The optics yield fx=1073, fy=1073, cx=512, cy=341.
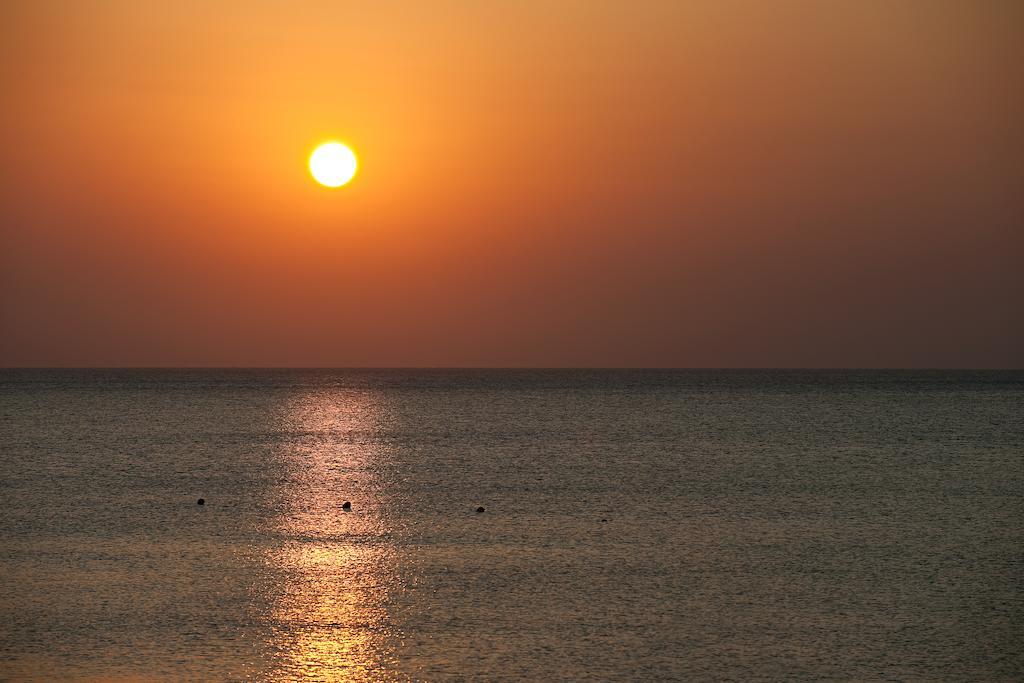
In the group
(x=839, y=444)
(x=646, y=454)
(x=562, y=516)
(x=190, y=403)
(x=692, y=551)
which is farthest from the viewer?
(x=190, y=403)

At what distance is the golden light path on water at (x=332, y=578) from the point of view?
13039 mm

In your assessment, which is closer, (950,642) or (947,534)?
(950,642)

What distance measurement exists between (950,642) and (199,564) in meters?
12.4

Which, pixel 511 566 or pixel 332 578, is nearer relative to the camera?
pixel 332 578

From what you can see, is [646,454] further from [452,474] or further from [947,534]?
[947,534]

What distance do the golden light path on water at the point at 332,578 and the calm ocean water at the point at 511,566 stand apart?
2.5 inches

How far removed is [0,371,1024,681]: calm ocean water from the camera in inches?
527

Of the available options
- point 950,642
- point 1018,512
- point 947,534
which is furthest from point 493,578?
point 1018,512

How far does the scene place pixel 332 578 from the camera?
1786 cm

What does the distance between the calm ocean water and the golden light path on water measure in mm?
65

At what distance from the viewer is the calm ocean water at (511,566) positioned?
13.4 meters

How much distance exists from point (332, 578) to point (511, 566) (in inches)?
128

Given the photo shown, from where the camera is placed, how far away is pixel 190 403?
10325 centimetres

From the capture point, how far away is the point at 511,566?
19.2 m
